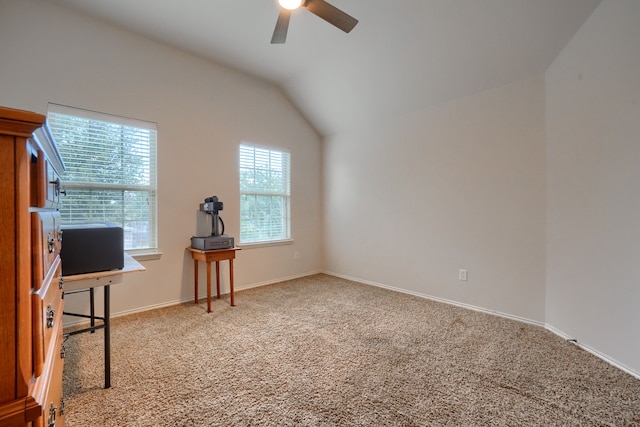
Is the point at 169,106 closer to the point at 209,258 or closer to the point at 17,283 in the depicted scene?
the point at 209,258

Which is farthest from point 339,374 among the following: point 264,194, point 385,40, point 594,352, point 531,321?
point 385,40

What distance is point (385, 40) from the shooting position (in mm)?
3057

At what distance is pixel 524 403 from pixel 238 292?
314cm

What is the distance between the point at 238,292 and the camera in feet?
12.7

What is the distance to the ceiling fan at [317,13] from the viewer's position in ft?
6.72

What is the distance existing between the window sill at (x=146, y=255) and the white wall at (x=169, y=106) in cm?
7

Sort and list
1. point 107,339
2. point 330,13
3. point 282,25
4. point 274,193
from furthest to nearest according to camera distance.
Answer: point 274,193 < point 282,25 < point 330,13 < point 107,339

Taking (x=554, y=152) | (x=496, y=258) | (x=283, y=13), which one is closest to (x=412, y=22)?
(x=283, y=13)

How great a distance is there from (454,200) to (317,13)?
Answer: 2411 millimetres

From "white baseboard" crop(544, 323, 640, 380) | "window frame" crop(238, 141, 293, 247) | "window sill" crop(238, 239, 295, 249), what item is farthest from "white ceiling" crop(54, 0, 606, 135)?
"white baseboard" crop(544, 323, 640, 380)

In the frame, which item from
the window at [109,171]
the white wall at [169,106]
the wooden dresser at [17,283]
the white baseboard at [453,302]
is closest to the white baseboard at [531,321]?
the white baseboard at [453,302]

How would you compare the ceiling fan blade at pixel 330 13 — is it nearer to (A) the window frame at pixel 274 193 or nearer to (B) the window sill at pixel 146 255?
(A) the window frame at pixel 274 193

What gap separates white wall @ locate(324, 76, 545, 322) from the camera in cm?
286

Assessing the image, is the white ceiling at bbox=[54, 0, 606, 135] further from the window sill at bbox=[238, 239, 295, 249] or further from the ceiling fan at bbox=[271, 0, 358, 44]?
the window sill at bbox=[238, 239, 295, 249]
